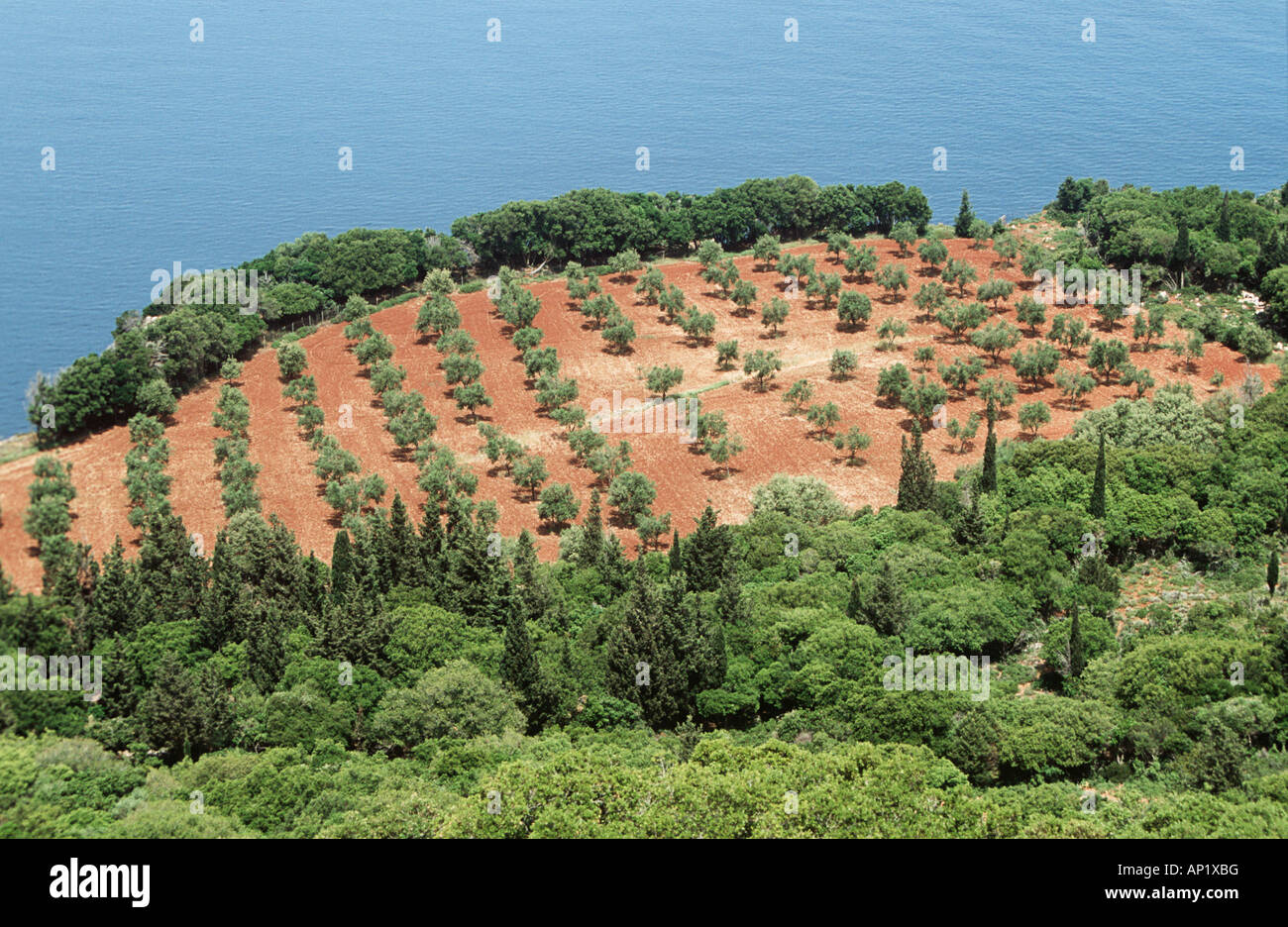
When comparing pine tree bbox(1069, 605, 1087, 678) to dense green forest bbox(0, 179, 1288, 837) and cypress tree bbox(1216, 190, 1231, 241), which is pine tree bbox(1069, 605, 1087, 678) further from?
cypress tree bbox(1216, 190, 1231, 241)

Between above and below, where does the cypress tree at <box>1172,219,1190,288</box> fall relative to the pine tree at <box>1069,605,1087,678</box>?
above

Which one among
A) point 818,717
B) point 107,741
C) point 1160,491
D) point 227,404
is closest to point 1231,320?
point 1160,491

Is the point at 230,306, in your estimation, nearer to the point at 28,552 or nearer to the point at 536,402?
the point at 536,402

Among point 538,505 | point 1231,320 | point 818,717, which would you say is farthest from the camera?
Result: point 1231,320

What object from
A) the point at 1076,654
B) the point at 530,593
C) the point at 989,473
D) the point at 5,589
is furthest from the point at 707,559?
the point at 5,589

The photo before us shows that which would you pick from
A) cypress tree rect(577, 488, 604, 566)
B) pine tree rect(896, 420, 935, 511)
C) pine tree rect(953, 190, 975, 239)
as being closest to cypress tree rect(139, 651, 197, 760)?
cypress tree rect(577, 488, 604, 566)

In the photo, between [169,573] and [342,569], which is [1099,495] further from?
[169,573]
